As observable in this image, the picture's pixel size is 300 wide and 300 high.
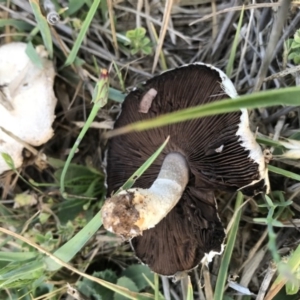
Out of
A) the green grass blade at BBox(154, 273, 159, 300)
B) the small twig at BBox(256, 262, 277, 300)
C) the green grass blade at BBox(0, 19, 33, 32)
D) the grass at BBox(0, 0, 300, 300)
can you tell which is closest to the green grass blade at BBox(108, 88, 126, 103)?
the grass at BBox(0, 0, 300, 300)

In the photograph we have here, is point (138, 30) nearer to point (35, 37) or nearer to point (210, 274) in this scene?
point (35, 37)

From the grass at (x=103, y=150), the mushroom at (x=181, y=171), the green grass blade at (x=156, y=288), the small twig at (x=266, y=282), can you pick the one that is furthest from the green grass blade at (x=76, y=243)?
the small twig at (x=266, y=282)

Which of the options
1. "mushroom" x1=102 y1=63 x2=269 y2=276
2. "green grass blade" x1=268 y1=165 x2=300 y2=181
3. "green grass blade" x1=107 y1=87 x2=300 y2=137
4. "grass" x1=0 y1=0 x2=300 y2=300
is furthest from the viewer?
"grass" x1=0 y1=0 x2=300 y2=300

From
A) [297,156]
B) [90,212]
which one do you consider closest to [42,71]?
[90,212]

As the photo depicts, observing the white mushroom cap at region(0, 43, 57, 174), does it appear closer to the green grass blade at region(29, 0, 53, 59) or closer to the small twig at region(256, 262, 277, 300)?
the green grass blade at region(29, 0, 53, 59)

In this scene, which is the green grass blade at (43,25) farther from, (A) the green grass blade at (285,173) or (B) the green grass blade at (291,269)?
(B) the green grass blade at (291,269)
